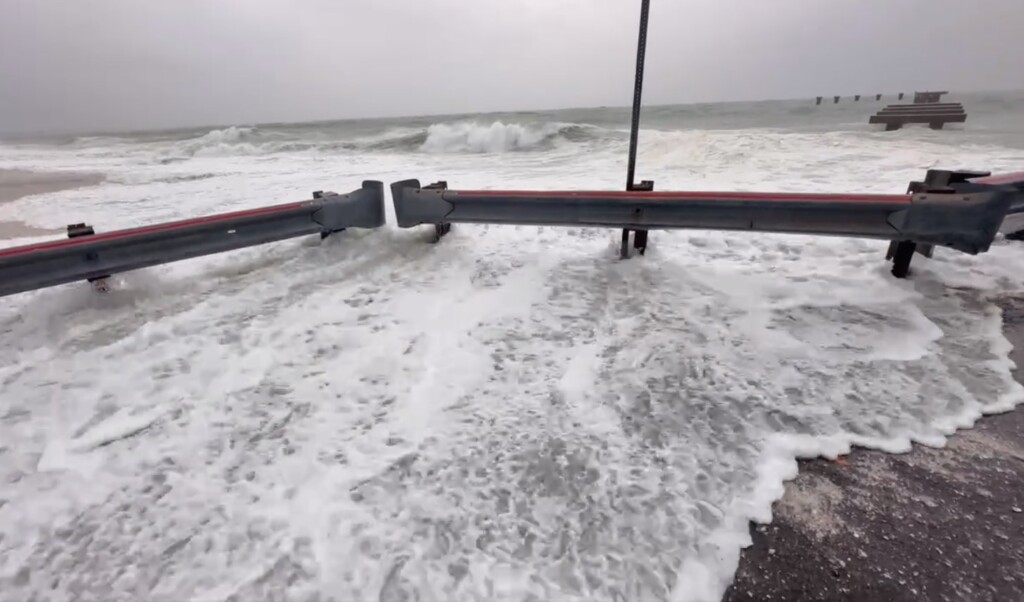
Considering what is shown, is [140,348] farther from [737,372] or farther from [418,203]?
[737,372]

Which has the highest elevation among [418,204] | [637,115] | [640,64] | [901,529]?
[640,64]

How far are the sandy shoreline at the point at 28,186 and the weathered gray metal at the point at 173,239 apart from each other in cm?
386

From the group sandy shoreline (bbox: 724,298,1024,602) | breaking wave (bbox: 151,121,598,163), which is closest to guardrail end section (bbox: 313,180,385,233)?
sandy shoreline (bbox: 724,298,1024,602)

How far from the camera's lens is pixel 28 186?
36.7ft

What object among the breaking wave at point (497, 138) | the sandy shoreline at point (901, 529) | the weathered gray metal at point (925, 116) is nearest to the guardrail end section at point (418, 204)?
Answer: the sandy shoreline at point (901, 529)

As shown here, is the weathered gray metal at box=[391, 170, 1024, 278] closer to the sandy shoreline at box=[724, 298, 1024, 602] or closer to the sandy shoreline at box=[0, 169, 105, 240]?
the sandy shoreline at box=[724, 298, 1024, 602]

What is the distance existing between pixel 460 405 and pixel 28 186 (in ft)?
49.9

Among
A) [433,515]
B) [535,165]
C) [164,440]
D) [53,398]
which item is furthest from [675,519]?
[535,165]

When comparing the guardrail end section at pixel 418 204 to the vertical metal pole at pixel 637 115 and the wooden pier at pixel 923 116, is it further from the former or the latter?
the wooden pier at pixel 923 116

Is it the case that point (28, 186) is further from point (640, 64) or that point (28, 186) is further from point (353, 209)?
point (640, 64)

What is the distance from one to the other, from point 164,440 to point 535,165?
10644 millimetres

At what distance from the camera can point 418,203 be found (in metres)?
4.16

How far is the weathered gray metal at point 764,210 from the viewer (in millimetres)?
3027

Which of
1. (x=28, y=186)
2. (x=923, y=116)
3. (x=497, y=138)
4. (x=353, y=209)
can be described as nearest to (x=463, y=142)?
(x=497, y=138)
